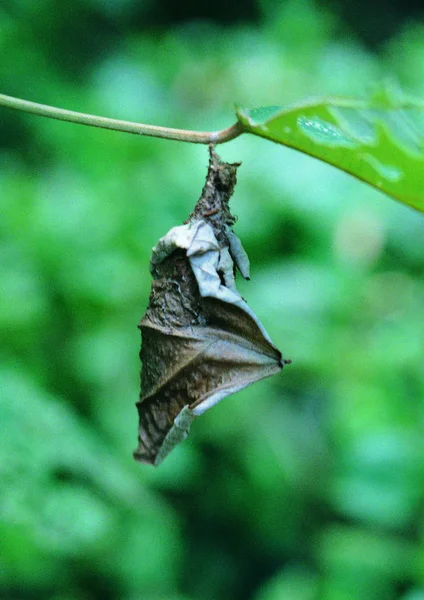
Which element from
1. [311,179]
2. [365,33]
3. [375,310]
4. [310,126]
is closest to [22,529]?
[310,126]

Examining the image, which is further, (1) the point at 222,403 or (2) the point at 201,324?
(1) the point at 222,403

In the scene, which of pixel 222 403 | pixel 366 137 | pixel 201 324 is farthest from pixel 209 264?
pixel 222 403

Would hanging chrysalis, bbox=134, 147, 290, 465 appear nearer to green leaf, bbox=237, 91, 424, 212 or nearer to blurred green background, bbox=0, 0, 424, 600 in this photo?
green leaf, bbox=237, 91, 424, 212

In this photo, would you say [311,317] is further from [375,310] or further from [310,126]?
[310,126]

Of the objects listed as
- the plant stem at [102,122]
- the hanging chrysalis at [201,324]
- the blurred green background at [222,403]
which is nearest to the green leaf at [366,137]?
the plant stem at [102,122]

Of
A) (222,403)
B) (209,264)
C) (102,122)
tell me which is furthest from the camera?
(222,403)

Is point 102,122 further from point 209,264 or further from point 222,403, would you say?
point 222,403

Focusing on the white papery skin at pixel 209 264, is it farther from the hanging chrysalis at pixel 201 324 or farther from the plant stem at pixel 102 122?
the plant stem at pixel 102 122

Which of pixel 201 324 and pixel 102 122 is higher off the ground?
pixel 102 122
